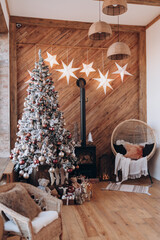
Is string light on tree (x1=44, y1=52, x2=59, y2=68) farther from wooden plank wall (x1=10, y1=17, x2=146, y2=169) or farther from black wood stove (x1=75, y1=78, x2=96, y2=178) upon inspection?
black wood stove (x1=75, y1=78, x2=96, y2=178)

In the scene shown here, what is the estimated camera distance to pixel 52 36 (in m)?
4.88

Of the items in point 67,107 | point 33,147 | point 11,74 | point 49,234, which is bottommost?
point 49,234

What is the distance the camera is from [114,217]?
302 centimetres

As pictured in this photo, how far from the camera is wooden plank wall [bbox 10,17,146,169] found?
4.78 meters

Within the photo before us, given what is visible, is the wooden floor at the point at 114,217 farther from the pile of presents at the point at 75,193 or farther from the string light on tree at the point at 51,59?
the string light on tree at the point at 51,59

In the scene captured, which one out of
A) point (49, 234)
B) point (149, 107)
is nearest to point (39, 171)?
point (49, 234)

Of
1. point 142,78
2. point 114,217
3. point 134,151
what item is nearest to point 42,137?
point 114,217

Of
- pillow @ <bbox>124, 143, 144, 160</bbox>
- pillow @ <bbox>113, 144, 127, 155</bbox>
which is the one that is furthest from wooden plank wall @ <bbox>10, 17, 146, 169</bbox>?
pillow @ <bbox>124, 143, 144, 160</bbox>

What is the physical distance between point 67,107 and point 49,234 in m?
3.12

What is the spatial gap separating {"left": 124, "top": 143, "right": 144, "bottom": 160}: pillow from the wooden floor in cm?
75

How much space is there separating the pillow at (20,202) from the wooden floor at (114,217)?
59 cm

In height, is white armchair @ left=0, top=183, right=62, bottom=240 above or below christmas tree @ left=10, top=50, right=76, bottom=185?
below

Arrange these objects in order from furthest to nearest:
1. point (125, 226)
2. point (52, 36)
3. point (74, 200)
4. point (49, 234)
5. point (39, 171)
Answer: point (52, 36)
point (39, 171)
point (74, 200)
point (125, 226)
point (49, 234)

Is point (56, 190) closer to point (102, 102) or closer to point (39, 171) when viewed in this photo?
point (39, 171)
